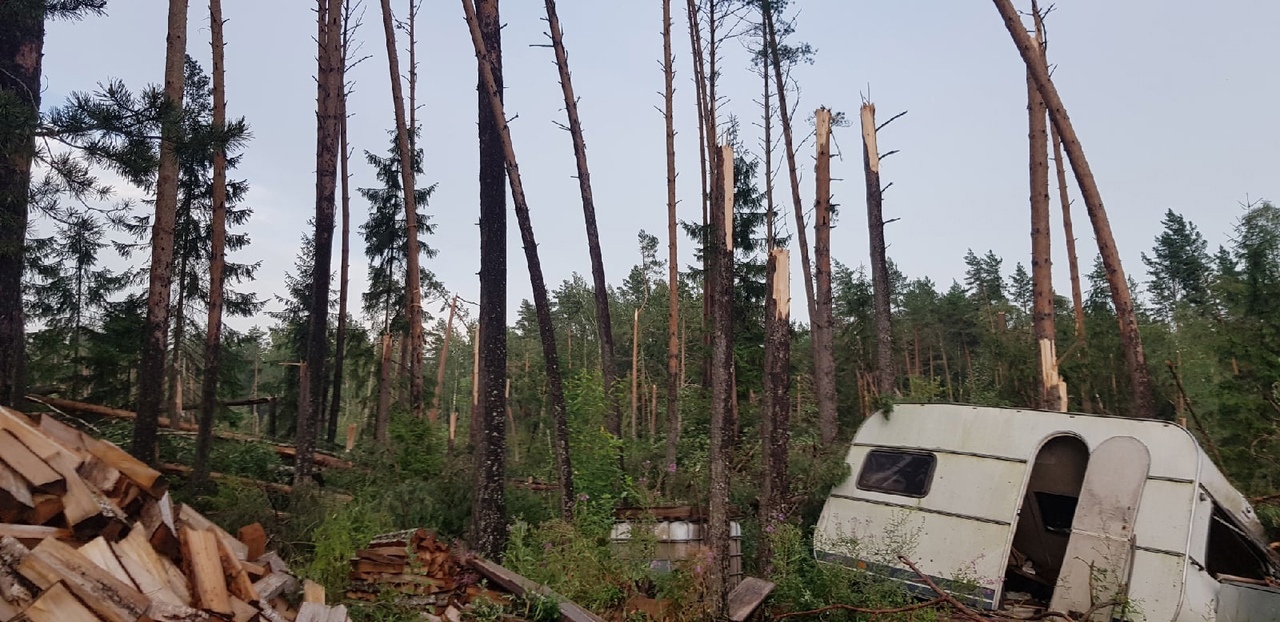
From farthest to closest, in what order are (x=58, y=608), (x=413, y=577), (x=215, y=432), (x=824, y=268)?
(x=824, y=268) → (x=215, y=432) → (x=413, y=577) → (x=58, y=608)

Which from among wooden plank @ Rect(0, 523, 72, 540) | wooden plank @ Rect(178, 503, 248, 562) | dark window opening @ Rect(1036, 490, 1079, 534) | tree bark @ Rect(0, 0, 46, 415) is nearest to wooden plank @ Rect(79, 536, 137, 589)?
wooden plank @ Rect(0, 523, 72, 540)

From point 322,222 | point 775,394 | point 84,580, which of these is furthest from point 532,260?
point 84,580

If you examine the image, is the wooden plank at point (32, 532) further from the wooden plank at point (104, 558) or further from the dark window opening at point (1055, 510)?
the dark window opening at point (1055, 510)

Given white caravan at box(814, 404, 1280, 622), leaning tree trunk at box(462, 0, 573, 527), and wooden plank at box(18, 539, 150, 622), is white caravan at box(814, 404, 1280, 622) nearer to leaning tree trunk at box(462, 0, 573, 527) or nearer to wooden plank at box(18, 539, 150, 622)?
leaning tree trunk at box(462, 0, 573, 527)

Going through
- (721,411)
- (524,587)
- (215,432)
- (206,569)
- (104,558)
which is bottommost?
(524,587)

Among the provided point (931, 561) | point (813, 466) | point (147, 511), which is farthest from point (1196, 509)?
point (147, 511)

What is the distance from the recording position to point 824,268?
15.8 meters

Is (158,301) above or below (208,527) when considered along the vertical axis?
above

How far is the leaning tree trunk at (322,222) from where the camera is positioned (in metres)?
12.0

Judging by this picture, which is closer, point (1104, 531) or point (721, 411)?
point (1104, 531)

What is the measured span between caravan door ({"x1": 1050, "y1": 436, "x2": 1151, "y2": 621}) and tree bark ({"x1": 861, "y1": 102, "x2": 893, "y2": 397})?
7.34m

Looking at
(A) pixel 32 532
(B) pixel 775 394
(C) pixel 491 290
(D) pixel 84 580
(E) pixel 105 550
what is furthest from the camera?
(C) pixel 491 290

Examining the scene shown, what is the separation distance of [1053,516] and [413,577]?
310 inches

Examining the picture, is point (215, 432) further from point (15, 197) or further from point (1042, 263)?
point (1042, 263)
